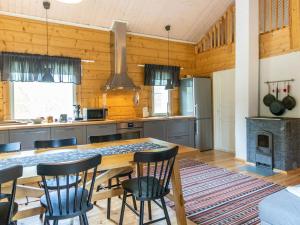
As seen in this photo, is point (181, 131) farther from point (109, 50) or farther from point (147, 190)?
point (147, 190)

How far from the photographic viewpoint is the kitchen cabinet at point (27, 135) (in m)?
3.71

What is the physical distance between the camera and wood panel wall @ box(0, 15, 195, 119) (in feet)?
13.9

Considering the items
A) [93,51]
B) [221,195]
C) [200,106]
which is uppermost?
[93,51]

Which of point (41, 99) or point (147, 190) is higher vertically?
point (41, 99)

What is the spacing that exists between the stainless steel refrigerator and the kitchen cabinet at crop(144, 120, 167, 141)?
966 mm

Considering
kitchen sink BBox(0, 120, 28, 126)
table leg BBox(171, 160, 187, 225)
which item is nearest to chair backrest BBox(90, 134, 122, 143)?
table leg BBox(171, 160, 187, 225)

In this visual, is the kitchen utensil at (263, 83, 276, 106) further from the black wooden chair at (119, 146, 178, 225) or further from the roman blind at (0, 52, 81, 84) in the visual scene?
the roman blind at (0, 52, 81, 84)

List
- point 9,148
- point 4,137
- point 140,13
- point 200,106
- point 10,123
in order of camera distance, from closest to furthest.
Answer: point 9,148
point 4,137
point 10,123
point 140,13
point 200,106

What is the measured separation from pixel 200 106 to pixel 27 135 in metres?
3.77

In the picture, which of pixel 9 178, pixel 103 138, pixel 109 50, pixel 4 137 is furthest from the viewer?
pixel 109 50

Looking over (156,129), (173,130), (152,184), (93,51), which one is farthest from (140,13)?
(152,184)

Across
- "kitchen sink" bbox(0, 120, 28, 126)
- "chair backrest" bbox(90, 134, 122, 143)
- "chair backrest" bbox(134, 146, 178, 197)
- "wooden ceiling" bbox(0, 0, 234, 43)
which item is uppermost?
"wooden ceiling" bbox(0, 0, 234, 43)

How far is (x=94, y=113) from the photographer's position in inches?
181

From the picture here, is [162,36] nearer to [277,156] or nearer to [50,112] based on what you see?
[50,112]
